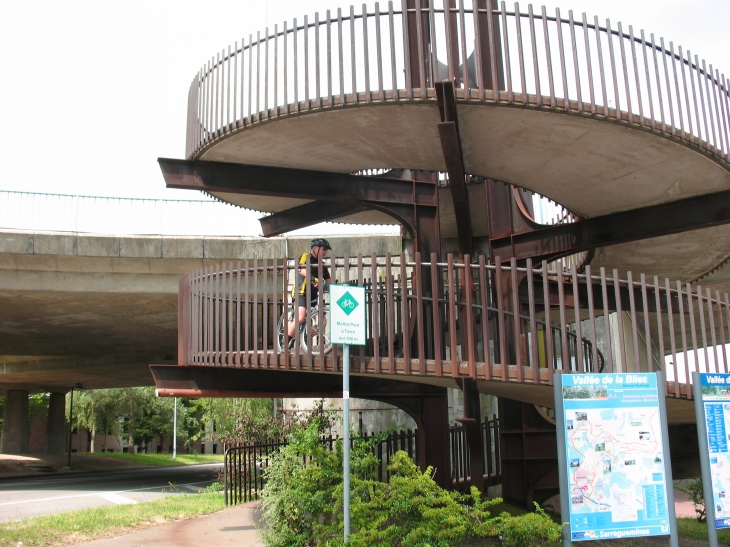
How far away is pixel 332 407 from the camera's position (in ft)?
51.8

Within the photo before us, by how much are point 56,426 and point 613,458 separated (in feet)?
Result: 142

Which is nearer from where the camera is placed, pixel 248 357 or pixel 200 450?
pixel 248 357

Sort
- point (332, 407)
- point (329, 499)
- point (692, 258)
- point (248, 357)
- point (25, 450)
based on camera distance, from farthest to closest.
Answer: point (25, 450)
point (332, 407)
point (692, 258)
point (248, 357)
point (329, 499)

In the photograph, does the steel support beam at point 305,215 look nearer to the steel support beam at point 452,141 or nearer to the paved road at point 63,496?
the steel support beam at point 452,141

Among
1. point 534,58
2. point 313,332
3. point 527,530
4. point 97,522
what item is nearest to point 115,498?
point 97,522

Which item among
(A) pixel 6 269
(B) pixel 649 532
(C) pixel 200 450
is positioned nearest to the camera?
(B) pixel 649 532

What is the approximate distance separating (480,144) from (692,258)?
655 centimetres

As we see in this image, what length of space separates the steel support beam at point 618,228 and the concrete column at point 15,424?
119 ft

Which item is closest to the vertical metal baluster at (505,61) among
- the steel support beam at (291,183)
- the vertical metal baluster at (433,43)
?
the vertical metal baluster at (433,43)

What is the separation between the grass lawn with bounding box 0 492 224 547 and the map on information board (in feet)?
21.9

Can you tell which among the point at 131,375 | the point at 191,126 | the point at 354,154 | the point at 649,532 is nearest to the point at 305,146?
the point at 354,154

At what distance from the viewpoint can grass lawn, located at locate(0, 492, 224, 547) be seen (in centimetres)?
974

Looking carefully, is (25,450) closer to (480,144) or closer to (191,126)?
(191,126)

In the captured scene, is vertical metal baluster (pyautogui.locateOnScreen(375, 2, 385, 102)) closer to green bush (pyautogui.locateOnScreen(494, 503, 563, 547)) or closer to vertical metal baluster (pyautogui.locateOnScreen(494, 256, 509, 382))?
vertical metal baluster (pyautogui.locateOnScreen(494, 256, 509, 382))
